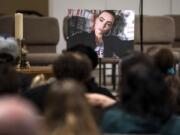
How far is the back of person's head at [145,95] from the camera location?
199cm

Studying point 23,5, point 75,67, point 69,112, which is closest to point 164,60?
point 75,67

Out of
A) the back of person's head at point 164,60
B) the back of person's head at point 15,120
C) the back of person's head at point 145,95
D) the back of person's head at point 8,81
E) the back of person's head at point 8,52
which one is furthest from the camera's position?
the back of person's head at point 8,52

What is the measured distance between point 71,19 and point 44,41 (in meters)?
0.72

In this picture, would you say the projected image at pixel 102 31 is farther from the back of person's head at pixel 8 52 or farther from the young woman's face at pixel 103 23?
the back of person's head at pixel 8 52

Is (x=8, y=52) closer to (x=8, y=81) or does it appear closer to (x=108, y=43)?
(x=8, y=81)

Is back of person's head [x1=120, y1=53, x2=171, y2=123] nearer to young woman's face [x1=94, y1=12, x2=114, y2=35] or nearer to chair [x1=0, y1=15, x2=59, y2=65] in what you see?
young woman's face [x1=94, y1=12, x2=114, y2=35]

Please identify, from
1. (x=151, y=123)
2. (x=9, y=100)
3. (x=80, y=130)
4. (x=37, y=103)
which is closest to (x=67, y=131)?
(x=80, y=130)

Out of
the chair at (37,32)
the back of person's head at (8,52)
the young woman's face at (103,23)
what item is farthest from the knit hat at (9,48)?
the chair at (37,32)

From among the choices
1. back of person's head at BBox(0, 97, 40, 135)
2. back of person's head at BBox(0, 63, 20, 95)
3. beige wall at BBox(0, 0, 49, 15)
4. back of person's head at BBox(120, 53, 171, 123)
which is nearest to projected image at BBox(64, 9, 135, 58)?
beige wall at BBox(0, 0, 49, 15)

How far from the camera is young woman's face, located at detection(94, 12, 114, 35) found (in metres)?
6.75

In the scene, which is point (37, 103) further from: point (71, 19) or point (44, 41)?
point (44, 41)

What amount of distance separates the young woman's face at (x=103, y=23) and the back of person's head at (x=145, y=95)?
473 centimetres

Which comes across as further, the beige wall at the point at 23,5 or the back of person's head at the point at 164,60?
the beige wall at the point at 23,5

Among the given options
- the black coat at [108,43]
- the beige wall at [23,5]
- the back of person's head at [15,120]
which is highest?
the beige wall at [23,5]
